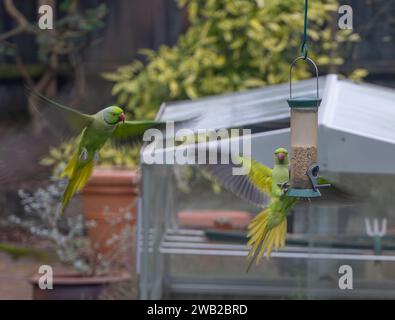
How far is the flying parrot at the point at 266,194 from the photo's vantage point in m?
2.89

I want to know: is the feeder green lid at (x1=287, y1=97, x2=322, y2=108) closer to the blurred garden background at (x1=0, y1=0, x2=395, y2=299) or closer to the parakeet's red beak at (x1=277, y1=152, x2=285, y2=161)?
the parakeet's red beak at (x1=277, y1=152, x2=285, y2=161)

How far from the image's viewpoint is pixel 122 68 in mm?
7238

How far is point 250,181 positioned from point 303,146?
30 cm

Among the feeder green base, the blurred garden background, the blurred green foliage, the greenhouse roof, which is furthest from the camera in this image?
the blurred green foliage

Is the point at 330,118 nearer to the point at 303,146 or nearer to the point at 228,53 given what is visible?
the point at 303,146

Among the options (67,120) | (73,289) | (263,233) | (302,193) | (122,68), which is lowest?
(73,289)

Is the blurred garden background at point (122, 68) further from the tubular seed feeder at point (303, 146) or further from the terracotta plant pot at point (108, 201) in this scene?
the tubular seed feeder at point (303, 146)

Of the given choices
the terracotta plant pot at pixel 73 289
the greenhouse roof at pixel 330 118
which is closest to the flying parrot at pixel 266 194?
the greenhouse roof at pixel 330 118

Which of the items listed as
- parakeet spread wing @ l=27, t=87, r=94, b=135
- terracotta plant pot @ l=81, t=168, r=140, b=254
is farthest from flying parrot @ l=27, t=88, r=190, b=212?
terracotta plant pot @ l=81, t=168, r=140, b=254

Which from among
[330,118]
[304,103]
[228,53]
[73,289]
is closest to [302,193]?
[304,103]

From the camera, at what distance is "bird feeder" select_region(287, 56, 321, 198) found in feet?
8.99

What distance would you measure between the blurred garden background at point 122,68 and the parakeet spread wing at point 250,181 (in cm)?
81
